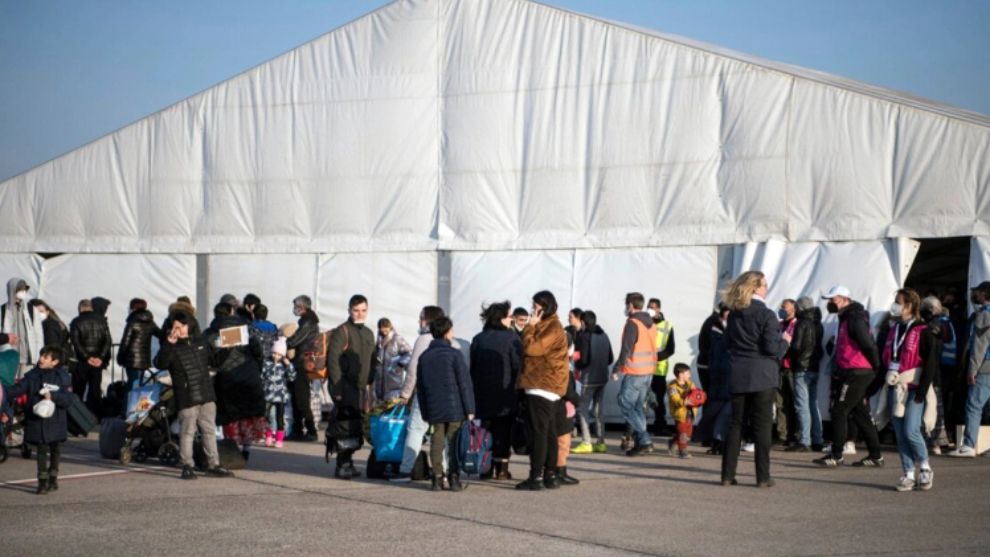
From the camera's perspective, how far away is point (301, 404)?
18.1m

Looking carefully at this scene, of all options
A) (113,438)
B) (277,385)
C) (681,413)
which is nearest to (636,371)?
(681,413)

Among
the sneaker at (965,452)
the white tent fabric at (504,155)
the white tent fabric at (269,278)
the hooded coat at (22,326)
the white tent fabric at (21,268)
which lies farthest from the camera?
the white tent fabric at (21,268)

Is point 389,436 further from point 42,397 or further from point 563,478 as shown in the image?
point 42,397

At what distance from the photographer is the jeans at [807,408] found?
1625cm

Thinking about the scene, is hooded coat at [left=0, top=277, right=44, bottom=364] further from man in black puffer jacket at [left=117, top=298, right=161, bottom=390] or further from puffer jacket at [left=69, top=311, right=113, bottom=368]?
man in black puffer jacket at [left=117, top=298, right=161, bottom=390]

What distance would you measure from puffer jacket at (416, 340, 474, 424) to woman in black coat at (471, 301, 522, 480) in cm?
63

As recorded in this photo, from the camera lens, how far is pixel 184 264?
22.1 m

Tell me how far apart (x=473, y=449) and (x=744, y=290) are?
285 cm

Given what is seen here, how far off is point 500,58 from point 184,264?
6.15 meters

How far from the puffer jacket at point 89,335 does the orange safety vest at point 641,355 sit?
766 centimetres

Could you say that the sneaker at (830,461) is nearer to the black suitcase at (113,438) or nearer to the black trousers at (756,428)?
the black trousers at (756,428)

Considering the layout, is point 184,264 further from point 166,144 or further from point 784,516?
point 784,516

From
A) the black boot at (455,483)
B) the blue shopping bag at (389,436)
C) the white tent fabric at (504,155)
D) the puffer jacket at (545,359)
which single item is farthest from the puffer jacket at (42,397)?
the white tent fabric at (504,155)

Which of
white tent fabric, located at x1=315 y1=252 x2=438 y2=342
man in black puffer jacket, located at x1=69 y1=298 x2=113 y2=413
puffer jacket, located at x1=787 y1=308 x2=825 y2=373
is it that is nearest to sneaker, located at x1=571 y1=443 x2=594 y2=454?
puffer jacket, located at x1=787 y1=308 x2=825 y2=373
